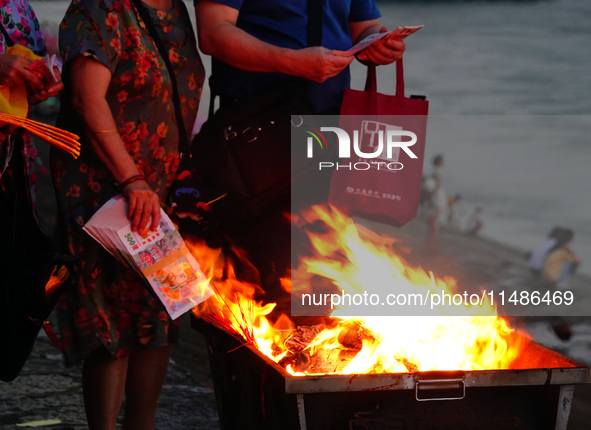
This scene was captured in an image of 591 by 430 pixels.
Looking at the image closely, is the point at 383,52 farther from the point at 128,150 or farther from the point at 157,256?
the point at 157,256

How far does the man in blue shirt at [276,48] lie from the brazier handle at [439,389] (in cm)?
99

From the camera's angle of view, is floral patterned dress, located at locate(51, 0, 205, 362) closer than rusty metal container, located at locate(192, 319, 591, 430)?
No

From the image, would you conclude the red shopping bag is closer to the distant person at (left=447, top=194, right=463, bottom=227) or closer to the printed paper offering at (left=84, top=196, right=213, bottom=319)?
the printed paper offering at (left=84, top=196, right=213, bottom=319)

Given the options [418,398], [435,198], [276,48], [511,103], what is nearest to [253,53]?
[276,48]

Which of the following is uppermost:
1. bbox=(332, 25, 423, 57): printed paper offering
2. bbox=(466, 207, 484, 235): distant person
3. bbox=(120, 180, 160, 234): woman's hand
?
bbox=(332, 25, 423, 57): printed paper offering

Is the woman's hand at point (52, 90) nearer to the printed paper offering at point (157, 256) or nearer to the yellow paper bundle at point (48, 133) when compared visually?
the yellow paper bundle at point (48, 133)

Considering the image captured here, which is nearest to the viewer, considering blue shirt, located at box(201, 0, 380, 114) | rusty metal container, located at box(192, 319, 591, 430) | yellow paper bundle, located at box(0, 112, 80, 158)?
rusty metal container, located at box(192, 319, 591, 430)

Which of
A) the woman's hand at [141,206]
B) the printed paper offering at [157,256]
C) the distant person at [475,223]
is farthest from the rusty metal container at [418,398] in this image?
the distant person at [475,223]

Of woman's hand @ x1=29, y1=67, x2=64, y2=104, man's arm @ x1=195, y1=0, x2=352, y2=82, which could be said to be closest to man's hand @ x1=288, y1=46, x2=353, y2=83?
man's arm @ x1=195, y1=0, x2=352, y2=82

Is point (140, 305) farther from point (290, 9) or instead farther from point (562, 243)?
point (562, 243)

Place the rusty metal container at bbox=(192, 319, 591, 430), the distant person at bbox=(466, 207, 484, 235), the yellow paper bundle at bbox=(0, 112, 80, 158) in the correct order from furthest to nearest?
A: the distant person at bbox=(466, 207, 484, 235), the yellow paper bundle at bbox=(0, 112, 80, 158), the rusty metal container at bbox=(192, 319, 591, 430)

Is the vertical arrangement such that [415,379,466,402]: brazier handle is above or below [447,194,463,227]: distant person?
above

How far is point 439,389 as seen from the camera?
1823mm

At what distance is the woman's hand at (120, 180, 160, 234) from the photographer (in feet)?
7.07
